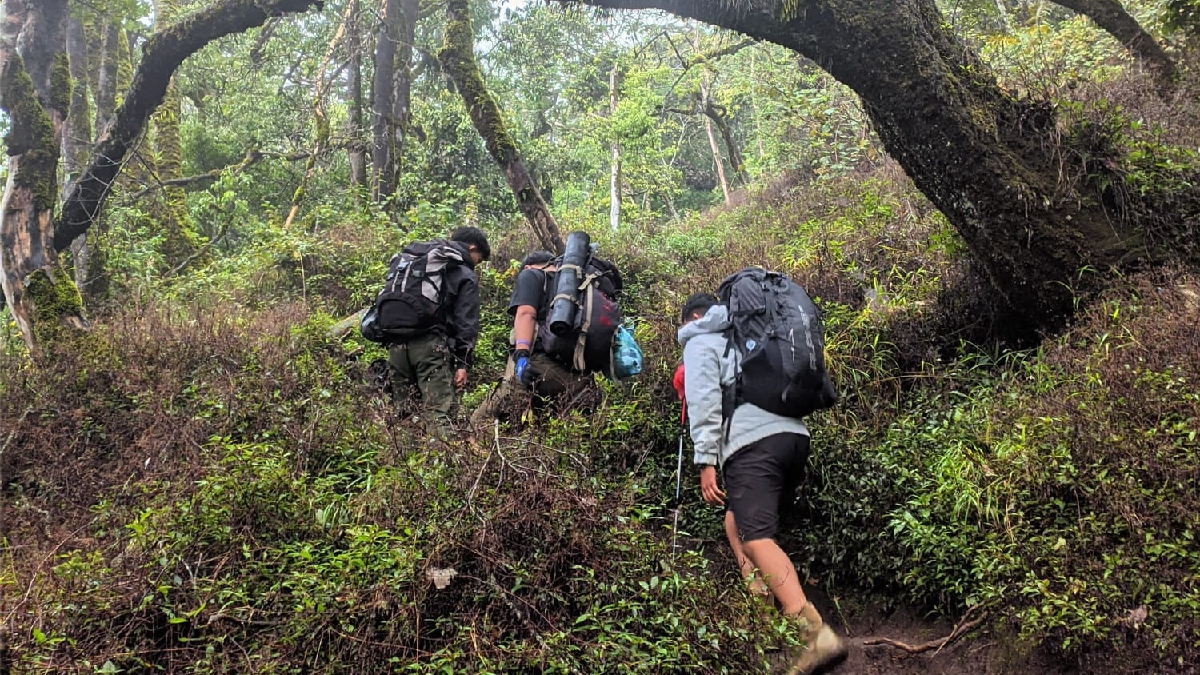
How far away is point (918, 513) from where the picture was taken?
13.5 feet

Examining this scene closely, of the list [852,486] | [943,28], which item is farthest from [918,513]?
[943,28]

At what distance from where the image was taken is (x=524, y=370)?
546cm

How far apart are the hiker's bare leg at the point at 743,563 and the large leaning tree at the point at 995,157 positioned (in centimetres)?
281

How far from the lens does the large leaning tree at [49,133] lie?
6516mm

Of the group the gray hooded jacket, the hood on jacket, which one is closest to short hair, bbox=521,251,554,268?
the hood on jacket

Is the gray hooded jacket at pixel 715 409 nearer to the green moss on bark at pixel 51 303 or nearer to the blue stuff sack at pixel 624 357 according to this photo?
the blue stuff sack at pixel 624 357

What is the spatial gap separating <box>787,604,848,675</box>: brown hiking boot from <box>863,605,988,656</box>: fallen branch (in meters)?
0.44

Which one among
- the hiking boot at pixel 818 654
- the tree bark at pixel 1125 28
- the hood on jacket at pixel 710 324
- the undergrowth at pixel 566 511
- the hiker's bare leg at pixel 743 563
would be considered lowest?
the hiking boot at pixel 818 654

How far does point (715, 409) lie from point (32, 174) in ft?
22.0

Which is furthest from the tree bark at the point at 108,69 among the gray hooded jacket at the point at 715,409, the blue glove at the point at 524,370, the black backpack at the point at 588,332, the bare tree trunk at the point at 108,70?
the gray hooded jacket at the point at 715,409

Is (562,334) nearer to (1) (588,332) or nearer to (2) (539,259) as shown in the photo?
(1) (588,332)

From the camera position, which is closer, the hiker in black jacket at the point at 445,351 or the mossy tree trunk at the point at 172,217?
the hiker in black jacket at the point at 445,351

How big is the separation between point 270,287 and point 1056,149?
8.39m

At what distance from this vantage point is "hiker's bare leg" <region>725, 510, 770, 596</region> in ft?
11.4
